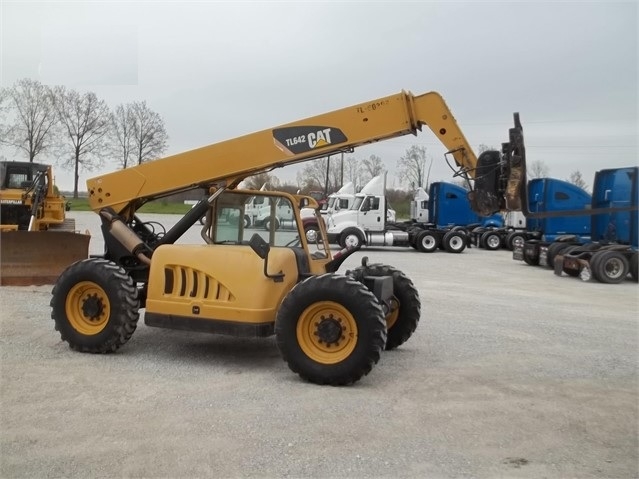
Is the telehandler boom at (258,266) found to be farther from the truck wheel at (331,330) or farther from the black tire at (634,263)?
the black tire at (634,263)

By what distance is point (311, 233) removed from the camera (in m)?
7.75

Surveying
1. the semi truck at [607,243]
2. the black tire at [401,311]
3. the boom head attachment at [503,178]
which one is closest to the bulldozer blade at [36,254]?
the black tire at [401,311]

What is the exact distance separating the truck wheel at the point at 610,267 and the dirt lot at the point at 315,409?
775 cm

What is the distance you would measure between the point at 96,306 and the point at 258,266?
2061 millimetres

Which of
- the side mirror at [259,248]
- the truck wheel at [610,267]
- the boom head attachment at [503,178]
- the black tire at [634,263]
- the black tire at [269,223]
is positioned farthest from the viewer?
the black tire at [634,263]

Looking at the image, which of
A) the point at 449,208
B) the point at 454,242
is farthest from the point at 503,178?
the point at 449,208

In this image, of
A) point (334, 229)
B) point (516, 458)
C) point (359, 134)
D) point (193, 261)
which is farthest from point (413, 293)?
point (334, 229)

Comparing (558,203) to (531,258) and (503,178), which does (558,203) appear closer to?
(531,258)

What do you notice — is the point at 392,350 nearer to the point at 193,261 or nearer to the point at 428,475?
the point at 193,261

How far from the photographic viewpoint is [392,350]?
24.8 feet

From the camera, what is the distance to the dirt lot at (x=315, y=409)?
13.9 ft

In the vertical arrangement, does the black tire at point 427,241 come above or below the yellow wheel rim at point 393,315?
above

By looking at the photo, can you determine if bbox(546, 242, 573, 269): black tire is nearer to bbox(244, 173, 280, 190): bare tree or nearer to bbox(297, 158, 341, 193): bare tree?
bbox(244, 173, 280, 190): bare tree

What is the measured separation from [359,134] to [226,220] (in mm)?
1941
